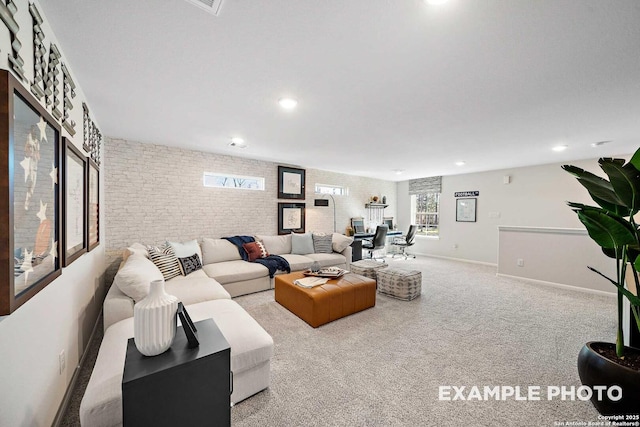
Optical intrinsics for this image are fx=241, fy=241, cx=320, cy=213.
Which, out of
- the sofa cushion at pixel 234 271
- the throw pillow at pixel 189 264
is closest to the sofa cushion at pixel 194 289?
the throw pillow at pixel 189 264

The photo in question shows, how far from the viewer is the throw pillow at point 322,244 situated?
202 inches

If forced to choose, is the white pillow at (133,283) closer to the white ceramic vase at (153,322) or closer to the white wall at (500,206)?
the white ceramic vase at (153,322)

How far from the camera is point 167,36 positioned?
4.90 feet

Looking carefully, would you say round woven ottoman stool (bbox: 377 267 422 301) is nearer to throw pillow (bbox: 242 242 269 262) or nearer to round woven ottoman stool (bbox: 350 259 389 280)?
round woven ottoman stool (bbox: 350 259 389 280)

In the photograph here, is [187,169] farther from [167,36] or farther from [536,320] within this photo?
[536,320]

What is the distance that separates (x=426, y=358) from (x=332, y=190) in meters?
4.81

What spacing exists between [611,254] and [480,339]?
132 cm

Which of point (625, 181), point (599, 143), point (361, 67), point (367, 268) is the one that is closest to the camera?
point (625, 181)

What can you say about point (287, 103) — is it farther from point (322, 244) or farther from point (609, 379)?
point (322, 244)

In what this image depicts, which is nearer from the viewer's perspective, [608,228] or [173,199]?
[608,228]

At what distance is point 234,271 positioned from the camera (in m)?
3.61

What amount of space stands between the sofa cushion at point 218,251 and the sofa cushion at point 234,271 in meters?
0.12

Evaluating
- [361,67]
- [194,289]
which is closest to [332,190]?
[194,289]

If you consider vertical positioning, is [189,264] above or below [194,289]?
above
